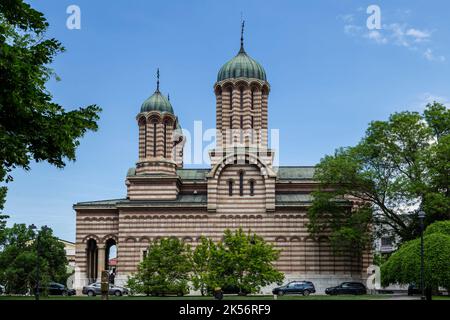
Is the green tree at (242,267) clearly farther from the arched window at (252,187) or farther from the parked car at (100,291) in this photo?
the arched window at (252,187)

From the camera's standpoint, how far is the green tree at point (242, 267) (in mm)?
44125

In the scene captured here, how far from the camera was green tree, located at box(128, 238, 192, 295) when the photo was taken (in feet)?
154

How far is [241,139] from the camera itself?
199 feet

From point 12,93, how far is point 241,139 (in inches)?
1674

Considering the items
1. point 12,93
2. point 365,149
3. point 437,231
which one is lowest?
point 437,231

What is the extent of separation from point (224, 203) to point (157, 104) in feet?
40.8

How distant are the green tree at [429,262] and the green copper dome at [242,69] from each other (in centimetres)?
2766

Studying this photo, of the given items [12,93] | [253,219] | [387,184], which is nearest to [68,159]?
[12,93]

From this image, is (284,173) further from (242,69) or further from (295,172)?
(242,69)

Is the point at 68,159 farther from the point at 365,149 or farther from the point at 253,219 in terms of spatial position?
the point at 253,219

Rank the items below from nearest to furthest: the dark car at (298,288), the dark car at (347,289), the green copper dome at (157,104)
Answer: the dark car at (298,288)
the dark car at (347,289)
the green copper dome at (157,104)

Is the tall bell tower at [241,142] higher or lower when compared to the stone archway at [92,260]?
higher

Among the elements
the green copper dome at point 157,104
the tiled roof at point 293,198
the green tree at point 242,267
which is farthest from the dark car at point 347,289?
the green copper dome at point 157,104
